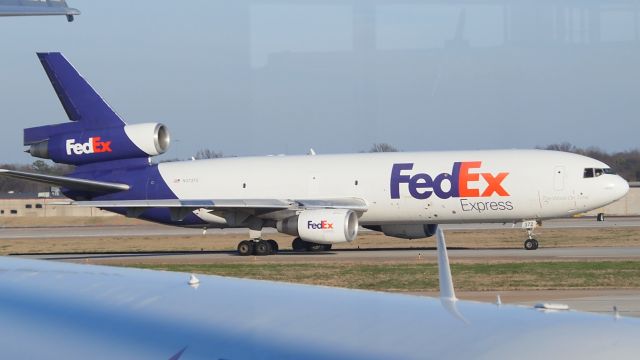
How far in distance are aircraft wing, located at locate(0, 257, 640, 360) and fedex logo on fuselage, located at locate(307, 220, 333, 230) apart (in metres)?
27.2

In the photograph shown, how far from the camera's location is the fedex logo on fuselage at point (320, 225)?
107 feet

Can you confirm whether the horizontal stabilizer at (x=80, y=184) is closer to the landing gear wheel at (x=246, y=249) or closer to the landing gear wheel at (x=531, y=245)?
the landing gear wheel at (x=246, y=249)

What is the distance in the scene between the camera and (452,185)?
3362 centimetres

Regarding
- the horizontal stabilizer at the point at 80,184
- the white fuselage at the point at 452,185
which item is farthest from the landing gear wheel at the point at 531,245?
the horizontal stabilizer at the point at 80,184

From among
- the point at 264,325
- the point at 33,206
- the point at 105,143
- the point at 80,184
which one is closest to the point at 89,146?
the point at 105,143

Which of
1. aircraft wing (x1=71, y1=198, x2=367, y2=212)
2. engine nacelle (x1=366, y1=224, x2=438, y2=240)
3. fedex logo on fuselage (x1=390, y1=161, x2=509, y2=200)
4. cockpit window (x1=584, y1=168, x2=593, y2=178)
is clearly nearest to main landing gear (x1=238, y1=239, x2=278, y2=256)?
aircraft wing (x1=71, y1=198, x2=367, y2=212)

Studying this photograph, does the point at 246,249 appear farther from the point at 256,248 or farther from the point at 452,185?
the point at 452,185

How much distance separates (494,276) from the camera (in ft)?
78.4

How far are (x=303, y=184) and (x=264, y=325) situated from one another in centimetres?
3180

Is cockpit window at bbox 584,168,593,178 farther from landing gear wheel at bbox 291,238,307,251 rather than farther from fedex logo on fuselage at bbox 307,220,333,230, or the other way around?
landing gear wheel at bbox 291,238,307,251

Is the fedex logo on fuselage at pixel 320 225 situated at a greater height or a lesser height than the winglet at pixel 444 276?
lesser

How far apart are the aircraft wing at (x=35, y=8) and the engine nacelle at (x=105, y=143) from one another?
27.9 m

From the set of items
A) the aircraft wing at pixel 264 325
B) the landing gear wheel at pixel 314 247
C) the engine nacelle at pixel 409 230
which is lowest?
the landing gear wheel at pixel 314 247

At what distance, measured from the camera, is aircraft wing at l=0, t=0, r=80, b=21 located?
26.1 feet
